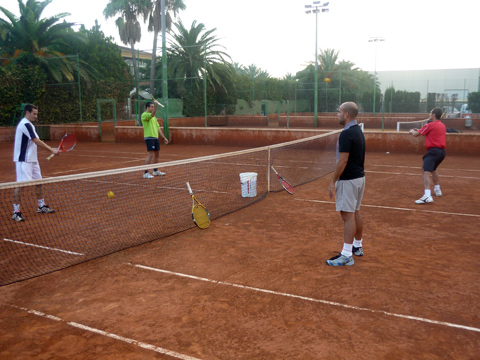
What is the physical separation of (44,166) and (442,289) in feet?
44.0

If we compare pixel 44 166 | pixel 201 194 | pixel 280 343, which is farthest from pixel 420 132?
pixel 44 166

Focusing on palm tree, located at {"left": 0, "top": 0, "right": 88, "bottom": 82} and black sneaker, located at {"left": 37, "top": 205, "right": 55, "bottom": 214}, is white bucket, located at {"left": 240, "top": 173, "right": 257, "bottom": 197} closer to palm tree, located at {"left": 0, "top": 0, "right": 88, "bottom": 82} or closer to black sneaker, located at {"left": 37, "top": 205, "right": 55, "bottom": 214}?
black sneaker, located at {"left": 37, "top": 205, "right": 55, "bottom": 214}

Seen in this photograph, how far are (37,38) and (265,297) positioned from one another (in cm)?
2650

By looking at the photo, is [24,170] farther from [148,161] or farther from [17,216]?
[148,161]

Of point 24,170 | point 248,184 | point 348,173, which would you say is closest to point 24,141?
point 24,170

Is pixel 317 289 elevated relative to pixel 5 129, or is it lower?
lower

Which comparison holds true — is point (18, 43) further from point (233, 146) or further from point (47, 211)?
point (47, 211)

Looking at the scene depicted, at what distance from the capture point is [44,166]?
14.8 m

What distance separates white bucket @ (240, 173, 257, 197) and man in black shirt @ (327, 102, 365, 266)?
12.8 ft

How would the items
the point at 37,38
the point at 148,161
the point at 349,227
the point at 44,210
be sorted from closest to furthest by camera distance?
the point at 349,227 → the point at 44,210 → the point at 148,161 → the point at 37,38

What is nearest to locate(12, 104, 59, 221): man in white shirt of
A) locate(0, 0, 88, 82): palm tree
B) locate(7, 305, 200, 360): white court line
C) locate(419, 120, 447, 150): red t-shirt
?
locate(7, 305, 200, 360): white court line

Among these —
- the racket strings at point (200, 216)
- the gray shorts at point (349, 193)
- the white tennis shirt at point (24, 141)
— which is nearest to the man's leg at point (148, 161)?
the white tennis shirt at point (24, 141)

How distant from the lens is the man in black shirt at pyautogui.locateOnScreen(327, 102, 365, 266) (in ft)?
17.3

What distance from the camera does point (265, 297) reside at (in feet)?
15.4
